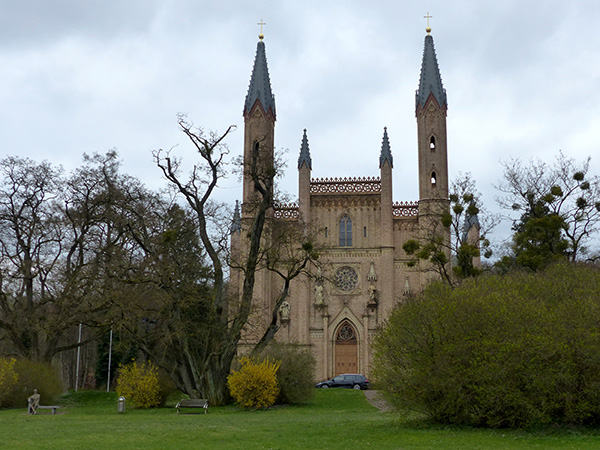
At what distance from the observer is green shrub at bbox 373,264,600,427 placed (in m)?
14.7

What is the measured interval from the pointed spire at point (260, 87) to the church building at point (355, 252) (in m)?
2.47

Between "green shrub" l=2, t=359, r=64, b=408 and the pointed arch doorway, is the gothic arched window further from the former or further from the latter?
"green shrub" l=2, t=359, r=64, b=408

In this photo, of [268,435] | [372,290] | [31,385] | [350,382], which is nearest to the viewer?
[268,435]

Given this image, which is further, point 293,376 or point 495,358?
point 293,376

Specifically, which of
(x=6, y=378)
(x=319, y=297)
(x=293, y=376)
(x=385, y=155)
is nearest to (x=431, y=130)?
(x=385, y=155)

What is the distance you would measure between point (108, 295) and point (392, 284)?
25238mm

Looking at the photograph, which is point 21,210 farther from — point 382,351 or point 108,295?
point 382,351

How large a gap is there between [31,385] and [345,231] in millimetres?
26995

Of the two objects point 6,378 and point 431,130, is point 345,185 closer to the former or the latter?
point 431,130

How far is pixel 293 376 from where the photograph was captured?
26156mm

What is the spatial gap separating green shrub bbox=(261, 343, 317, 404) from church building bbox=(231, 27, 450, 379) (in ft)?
61.8

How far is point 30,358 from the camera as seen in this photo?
31547mm

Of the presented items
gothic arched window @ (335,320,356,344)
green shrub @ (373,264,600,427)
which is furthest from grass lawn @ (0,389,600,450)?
gothic arched window @ (335,320,356,344)

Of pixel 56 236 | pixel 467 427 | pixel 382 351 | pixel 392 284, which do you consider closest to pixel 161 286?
pixel 56 236
